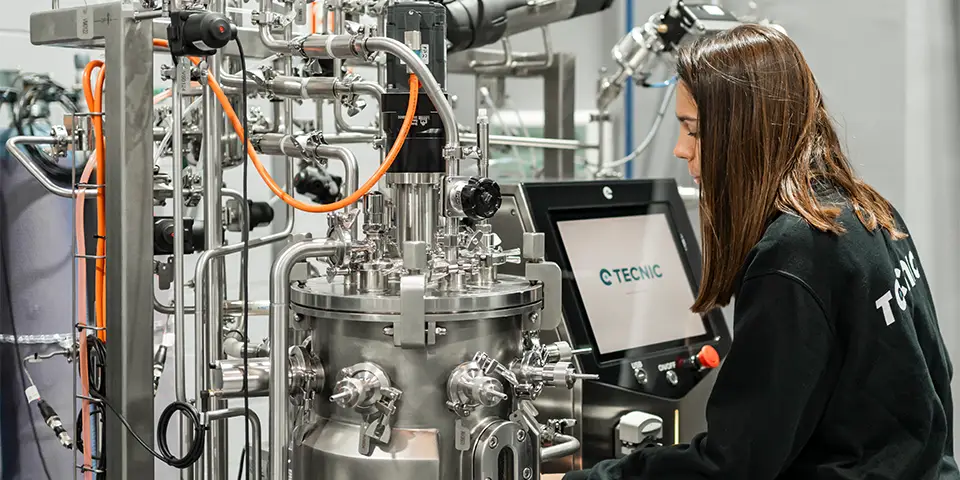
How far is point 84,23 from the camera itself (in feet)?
5.11

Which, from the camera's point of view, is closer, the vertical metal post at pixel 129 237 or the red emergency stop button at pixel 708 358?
the vertical metal post at pixel 129 237

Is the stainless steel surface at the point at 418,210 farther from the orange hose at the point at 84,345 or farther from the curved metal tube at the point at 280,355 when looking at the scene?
the orange hose at the point at 84,345

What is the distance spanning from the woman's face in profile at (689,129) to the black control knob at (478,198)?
279mm

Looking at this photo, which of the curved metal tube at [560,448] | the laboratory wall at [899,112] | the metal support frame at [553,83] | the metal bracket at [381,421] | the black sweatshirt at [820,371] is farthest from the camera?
the metal support frame at [553,83]

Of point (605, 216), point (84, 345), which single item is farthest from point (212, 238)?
point (605, 216)

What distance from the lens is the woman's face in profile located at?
1.52 meters

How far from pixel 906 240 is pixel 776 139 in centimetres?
28

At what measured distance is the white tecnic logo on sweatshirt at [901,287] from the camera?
136 cm

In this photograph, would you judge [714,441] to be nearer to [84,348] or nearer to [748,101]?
[748,101]

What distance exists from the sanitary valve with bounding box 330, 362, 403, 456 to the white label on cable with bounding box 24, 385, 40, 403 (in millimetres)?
813

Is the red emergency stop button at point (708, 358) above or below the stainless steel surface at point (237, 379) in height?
below

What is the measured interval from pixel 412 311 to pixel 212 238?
45 centimetres

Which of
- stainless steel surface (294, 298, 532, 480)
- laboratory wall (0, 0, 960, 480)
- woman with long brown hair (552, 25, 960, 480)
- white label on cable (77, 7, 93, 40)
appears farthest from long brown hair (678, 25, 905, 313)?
laboratory wall (0, 0, 960, 480)

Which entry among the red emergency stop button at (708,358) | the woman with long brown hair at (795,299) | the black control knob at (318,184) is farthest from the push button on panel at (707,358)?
the black control knob at (318,184)
